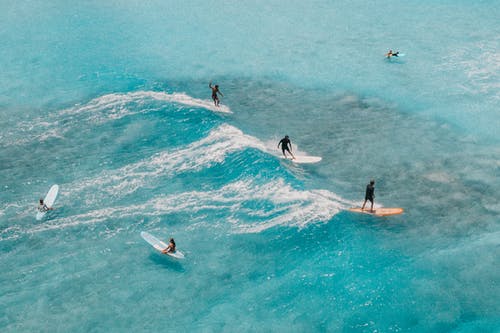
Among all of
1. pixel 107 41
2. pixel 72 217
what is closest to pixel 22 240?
pixel 72 217

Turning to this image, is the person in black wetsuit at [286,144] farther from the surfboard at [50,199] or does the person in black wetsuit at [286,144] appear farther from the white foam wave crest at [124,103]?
the surfboard at [50,199]

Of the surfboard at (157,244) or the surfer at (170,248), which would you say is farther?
the surfboard at (157,244)

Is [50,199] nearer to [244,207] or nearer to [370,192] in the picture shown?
[244,207]

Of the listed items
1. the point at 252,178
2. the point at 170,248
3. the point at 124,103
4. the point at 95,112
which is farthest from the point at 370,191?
the point at 95,112

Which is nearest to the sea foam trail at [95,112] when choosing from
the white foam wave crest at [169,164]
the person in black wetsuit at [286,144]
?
the white foam wave crest at [169,164]

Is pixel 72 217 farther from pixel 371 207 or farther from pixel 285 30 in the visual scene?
pixel 285 30

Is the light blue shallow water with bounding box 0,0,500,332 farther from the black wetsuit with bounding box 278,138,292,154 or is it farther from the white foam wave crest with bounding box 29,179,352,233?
the black wetsuit with bounding box 278,138,292,154
